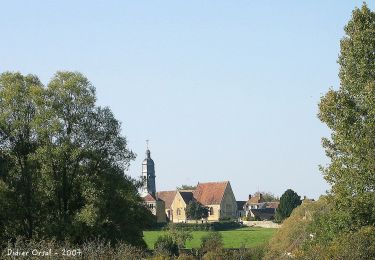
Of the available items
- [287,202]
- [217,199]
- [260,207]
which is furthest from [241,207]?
[287,202]

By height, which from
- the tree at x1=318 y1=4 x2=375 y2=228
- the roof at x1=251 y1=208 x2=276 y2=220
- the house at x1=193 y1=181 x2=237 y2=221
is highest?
the house at x1=193 y1=181 x2=237 y2=221

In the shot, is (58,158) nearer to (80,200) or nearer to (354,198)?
(80,200)

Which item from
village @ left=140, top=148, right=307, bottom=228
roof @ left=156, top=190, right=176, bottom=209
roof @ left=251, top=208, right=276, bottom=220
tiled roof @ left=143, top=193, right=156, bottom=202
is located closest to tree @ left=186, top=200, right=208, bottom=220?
village @ left=140, top=148, right=307, bottom=228

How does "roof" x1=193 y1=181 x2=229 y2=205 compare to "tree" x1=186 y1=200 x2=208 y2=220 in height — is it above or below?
above

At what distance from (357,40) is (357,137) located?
12.0ft

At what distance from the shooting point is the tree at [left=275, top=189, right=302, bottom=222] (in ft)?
332

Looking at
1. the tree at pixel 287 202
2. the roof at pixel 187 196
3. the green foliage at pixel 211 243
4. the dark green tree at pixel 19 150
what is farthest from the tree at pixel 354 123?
the roof at pixel 187 196

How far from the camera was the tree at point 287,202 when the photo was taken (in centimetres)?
10106

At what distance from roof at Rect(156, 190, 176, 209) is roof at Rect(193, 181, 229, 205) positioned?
25.8ft

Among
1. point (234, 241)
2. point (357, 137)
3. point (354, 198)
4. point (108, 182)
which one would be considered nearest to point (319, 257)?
point (354, 198)

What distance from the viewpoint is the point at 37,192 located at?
39.1 meters

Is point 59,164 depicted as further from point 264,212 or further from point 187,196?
point 264,212

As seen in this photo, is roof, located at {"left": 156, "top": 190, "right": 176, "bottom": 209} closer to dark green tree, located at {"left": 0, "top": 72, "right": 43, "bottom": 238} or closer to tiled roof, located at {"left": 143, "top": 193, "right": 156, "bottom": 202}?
tiled roof, located at {"left": 143, "top": 193, "right": 156, "bottom": 202}

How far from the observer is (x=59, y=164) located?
39.0 meters
